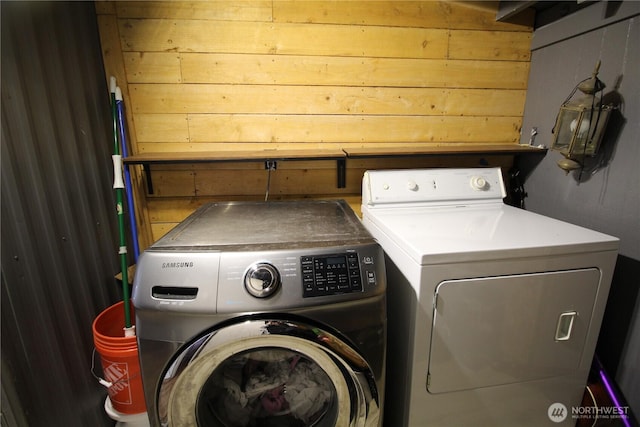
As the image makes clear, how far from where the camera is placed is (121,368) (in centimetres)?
122

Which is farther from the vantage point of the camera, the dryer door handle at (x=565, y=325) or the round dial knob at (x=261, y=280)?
the dryer door handle at (x=565, y=325)

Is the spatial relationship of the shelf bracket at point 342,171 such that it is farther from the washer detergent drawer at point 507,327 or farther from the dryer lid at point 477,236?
the washer detergent drawer at point 507,327

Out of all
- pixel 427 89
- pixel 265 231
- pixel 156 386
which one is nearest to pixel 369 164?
pixel 427 89

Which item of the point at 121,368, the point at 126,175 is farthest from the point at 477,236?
the point at 126,175

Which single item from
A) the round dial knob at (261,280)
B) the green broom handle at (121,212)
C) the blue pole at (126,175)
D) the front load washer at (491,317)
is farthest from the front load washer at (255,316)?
the blue pole at (126,175)

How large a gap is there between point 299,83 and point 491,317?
1346mm

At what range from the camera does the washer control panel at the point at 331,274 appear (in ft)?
2.79

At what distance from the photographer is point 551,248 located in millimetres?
963

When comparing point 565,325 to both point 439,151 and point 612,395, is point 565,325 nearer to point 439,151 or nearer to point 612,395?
point 612,395

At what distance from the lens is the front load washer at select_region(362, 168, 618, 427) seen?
960mm

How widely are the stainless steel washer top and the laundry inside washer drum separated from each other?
37cm

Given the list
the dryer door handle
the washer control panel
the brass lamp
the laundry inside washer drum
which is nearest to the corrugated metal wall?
the laundry inside washer drum

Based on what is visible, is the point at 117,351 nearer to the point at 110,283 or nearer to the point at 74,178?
the point at 110,283

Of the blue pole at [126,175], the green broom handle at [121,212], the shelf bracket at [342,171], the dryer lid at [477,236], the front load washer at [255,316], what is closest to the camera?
the front load washer at [255,316]
